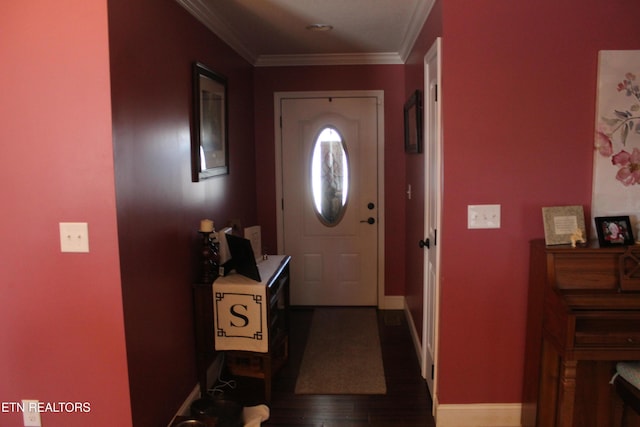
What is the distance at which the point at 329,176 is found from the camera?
4.46 meters

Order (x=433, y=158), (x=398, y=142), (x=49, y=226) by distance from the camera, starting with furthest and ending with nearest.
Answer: (x=398, y=142) < (x=433, y=158) < (x=49, y=226)

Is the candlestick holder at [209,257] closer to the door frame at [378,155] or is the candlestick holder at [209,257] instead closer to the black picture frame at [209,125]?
the black picture frame at [209,125]

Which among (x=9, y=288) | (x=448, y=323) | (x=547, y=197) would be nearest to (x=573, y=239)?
(x=547, y=197)

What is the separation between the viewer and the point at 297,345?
3709 millimetres

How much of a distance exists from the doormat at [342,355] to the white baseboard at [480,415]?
494mm

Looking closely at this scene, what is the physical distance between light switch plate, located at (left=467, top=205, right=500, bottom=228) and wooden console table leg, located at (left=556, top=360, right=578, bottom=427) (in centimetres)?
Result: 73

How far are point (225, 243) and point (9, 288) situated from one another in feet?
3.98

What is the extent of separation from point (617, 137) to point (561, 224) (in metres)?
0.56

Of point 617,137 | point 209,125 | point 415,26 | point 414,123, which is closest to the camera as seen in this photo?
point 617,137

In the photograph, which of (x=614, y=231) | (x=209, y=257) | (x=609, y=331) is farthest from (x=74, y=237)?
(x=614, y=231)

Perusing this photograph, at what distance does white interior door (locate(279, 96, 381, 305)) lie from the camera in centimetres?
440

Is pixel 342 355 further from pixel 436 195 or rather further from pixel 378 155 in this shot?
pixel 378 155

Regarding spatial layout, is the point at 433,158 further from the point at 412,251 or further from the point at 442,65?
the point at 412,251

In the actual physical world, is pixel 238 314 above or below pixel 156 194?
below
